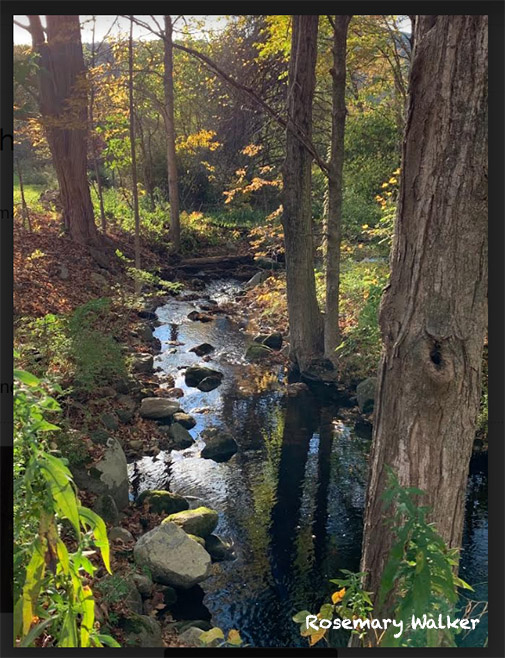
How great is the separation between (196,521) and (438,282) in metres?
2.90

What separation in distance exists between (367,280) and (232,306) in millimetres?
3469

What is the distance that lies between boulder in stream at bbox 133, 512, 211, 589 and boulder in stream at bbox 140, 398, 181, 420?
244 cm

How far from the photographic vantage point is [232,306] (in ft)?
36.2

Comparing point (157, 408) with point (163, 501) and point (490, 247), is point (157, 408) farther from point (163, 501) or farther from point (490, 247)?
point (490, 247)

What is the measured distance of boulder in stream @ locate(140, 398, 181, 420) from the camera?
650 cm

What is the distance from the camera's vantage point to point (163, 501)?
482 centimetres

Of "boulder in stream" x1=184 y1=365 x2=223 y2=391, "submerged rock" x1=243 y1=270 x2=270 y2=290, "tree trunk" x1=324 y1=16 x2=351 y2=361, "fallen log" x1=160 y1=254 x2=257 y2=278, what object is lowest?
"boulder in stream" x1=184 y1=365 x2=223 y2=391

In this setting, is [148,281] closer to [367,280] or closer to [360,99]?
[367,280]

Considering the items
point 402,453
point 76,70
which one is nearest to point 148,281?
point 76,70

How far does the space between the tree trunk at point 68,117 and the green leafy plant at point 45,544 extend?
578cm

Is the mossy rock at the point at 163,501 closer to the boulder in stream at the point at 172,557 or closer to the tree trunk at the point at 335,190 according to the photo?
the boulder in stream at the point at 172,557

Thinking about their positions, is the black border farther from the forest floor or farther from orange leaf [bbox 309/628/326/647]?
the forest floor

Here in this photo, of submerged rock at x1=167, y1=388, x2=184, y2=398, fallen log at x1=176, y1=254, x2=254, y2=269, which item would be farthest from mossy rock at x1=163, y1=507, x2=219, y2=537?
fallen log at x1=176, y1=254, x2=254, y2=269

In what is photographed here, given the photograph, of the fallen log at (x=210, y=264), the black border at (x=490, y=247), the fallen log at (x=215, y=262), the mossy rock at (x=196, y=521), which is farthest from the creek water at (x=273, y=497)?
the fallen log at (x=215, y=262)
